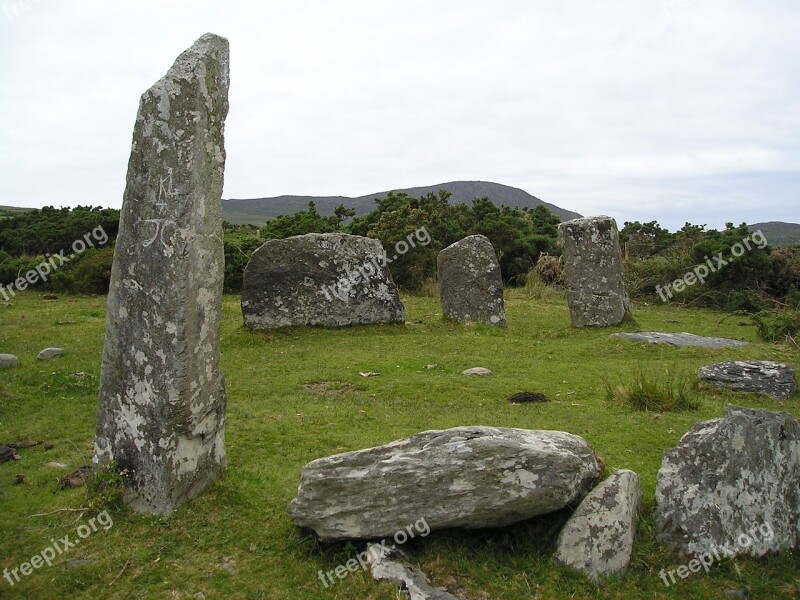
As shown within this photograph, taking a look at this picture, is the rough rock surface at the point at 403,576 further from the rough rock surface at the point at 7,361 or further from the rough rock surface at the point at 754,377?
the rough rock surface at the point at 7,361

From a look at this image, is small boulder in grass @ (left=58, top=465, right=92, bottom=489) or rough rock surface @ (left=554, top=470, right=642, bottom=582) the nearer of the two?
rough rock surface @ (left=554, top=470, right=642, bottom=582)

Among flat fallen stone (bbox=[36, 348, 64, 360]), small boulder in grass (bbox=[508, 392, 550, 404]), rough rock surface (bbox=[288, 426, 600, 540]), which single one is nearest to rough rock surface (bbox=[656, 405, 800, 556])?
rough rock surface (bbox=[288, 426, 600, 540])

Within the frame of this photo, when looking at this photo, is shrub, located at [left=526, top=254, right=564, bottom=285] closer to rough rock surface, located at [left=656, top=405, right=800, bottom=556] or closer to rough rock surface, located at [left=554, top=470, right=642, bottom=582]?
rough rock surface, located at [left=656, top=405, right=800, bottom=556]

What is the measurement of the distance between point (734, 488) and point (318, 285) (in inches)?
429

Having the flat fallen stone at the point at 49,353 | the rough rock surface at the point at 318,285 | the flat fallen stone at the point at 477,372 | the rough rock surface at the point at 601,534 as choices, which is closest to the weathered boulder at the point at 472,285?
the rough rock surface at the point at 318,285

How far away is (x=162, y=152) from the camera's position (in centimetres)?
559

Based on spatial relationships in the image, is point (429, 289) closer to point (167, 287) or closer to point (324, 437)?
point (324, 437)

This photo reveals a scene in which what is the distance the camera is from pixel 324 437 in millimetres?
7672

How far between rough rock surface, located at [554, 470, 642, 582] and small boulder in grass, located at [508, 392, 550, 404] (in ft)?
13.4

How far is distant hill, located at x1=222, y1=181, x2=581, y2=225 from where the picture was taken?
303ft

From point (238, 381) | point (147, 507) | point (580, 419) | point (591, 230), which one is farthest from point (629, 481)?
point (591, 230)

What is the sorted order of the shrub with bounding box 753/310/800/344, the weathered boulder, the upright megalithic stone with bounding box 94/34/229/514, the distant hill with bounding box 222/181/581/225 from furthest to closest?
1. the distant hill with bounding box 222/181/581/225
2. the weathered boulder
3. the shrub with bounding box 753/310/800/344
4. the upright megalithic stone with bounding box 94/34/229/514

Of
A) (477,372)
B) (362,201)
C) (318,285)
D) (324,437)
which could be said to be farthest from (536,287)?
(362,201)

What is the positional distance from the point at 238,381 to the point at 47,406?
283cm
